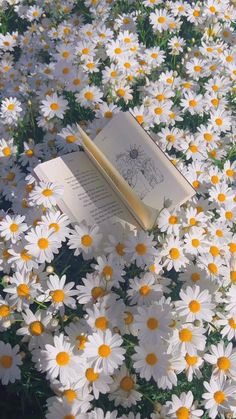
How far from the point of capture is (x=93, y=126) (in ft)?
8.73

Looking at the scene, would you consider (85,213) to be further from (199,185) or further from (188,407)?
(188,407)

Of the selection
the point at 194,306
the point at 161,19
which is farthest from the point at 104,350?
the point at 161,19

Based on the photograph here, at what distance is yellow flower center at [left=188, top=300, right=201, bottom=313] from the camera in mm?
1858

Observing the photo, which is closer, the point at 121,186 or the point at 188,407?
the point at 188,407

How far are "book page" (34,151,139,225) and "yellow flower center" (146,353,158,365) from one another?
27.7 inches

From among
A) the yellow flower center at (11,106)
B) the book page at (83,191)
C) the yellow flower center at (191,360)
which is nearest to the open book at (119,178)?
the book page at (83,191)

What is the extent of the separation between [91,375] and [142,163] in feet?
3.65

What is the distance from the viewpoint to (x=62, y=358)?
1.72 meters

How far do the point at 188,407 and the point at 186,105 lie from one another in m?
1.98

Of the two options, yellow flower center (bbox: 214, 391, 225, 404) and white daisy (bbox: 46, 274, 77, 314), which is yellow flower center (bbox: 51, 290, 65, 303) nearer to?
white daisy (bbox: 46, 274, 77, 314)

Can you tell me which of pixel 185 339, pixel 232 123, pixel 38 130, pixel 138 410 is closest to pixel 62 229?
pixel 185 339

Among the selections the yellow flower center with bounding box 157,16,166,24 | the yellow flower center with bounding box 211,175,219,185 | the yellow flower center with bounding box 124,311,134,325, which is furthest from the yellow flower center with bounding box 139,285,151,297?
the yellow flower center with bounding box 157,16,166,24

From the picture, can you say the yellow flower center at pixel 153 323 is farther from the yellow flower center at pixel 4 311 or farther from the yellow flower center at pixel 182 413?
the yellow flower center at pixel 4 311

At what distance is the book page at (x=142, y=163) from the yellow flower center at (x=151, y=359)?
2.47ft
